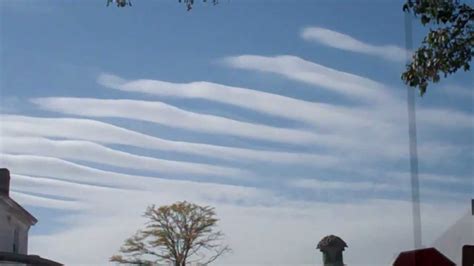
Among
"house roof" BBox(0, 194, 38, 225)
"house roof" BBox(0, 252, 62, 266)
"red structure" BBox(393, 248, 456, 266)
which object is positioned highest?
"house roof" BBox(0, 194, 38, 225)

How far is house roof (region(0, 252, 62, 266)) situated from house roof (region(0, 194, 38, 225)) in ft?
20.4

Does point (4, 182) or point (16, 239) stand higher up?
point (4, 182)

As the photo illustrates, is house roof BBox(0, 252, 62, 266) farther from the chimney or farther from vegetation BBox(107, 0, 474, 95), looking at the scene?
vegetation BBox(107, 0, 474, 95)

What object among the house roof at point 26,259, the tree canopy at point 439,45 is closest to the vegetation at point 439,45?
the tree canopy at point 439,45

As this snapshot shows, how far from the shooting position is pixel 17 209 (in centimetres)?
4216

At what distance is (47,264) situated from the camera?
1358 inches

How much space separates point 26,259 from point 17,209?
9.87m

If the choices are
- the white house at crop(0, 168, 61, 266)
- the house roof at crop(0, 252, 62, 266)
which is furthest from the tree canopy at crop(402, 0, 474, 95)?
the white house at crop(0, 168, 61, 266)

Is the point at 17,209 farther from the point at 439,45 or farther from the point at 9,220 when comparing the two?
the point at 439,45

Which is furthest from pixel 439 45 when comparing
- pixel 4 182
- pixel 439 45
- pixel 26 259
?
pixel 4 182

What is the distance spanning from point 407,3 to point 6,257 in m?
22.1

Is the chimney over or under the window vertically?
over

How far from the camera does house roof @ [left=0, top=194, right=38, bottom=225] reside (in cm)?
4072

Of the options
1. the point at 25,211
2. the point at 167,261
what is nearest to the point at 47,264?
the point at 25,211
